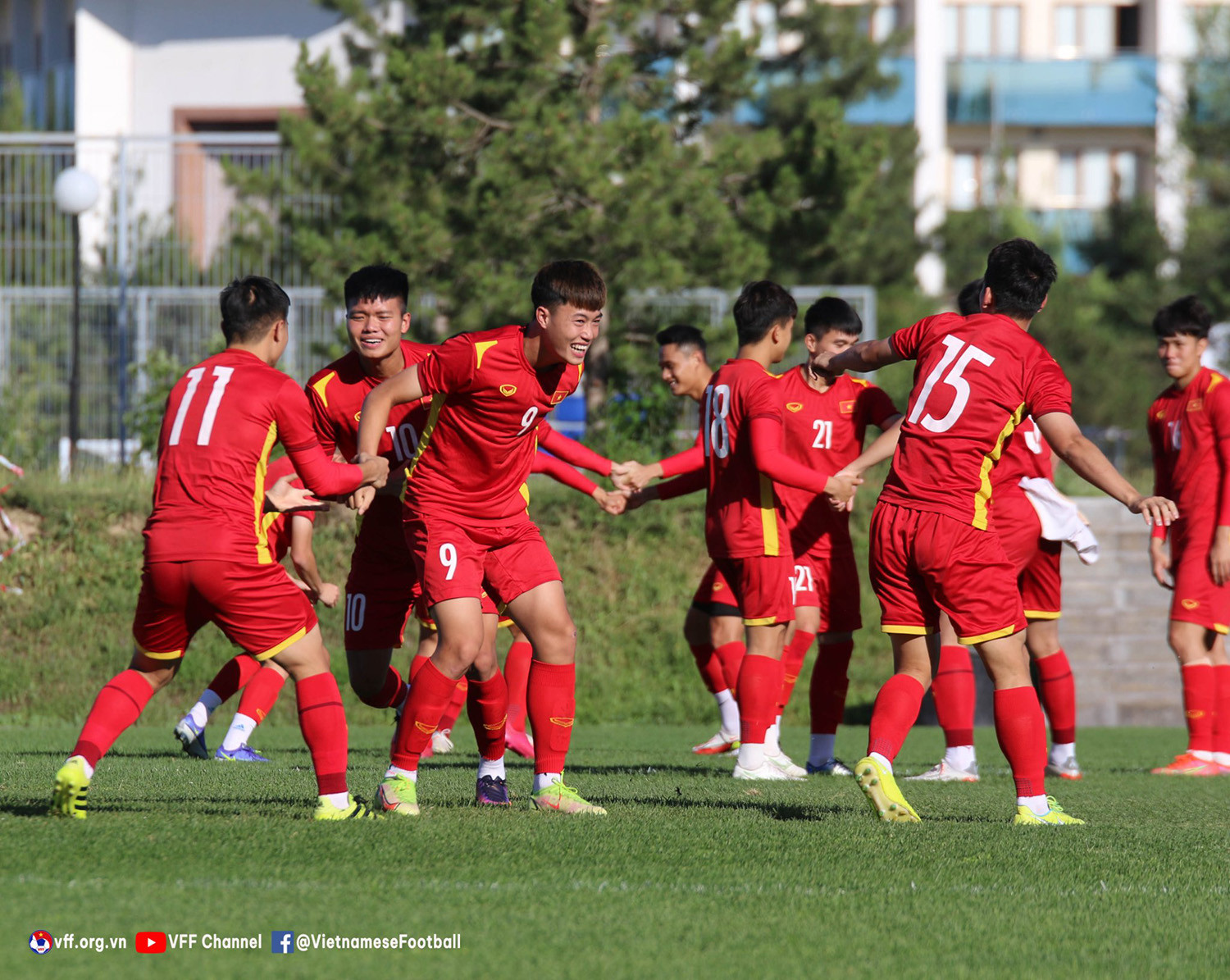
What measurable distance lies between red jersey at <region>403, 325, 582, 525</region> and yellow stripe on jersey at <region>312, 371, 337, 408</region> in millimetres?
1053

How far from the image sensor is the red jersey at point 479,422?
18.6 feet

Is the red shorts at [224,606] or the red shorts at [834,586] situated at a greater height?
the red shorts at [224,606]

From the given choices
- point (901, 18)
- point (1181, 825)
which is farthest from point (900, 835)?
point (901, 18)

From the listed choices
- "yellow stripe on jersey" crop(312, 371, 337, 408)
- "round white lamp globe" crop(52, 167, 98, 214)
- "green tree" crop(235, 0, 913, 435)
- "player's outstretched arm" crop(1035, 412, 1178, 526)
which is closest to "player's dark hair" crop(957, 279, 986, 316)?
"player's outstretched arm" crop(1035, 412, 1178, 526)

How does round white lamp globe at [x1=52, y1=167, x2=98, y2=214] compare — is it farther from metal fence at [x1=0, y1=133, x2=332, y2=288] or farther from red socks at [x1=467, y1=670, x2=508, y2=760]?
red socks at [x1=467, y1=670, x2=508, y2=760]

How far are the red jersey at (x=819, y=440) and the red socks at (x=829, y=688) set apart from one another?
0.56 meters

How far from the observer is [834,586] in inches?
323

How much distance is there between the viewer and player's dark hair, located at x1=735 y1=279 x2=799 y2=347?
304 inches

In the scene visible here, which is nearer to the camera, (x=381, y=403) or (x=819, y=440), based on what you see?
(x=381, y=403)

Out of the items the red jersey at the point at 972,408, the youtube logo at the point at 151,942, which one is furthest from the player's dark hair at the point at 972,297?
the youtube logo at the point at 151,942

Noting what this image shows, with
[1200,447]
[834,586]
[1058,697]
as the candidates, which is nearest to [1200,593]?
[1200,447]

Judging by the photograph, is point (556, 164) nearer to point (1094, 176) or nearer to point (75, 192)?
point (75, 192)

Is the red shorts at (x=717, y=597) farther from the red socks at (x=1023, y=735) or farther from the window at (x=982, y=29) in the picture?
the window at (x=982, y=29)

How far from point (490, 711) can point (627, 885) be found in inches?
77.4
